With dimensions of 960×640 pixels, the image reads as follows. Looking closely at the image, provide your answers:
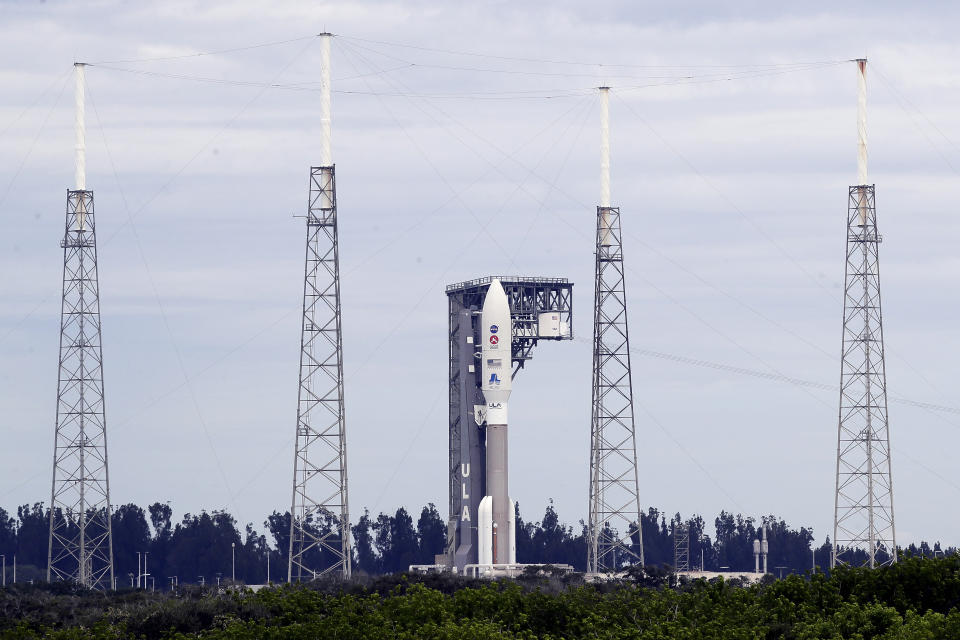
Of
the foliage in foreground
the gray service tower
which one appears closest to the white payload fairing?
the gray service tower

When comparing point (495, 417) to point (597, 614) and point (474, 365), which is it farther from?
point (597, 614)

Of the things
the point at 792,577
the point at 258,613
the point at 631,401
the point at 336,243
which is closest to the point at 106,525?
the point at 336,243

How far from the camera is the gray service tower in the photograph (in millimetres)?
109750

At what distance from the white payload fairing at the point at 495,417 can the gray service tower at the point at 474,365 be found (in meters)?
0.78

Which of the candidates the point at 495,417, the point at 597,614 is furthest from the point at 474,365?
the point at 597,614

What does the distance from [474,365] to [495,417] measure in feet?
14.5

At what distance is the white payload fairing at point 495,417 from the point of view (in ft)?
351

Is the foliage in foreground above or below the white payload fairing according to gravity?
below

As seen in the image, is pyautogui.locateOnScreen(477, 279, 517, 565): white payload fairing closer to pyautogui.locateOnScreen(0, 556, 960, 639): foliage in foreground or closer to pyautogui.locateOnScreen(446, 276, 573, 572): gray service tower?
pyautogui.locateOnScreen(446, 276, 573, 572): gray service tower

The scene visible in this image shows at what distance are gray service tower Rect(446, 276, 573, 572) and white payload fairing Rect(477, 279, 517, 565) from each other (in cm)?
78

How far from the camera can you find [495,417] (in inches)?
4235

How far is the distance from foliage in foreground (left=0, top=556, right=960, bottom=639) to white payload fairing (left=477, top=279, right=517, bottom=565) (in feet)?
132

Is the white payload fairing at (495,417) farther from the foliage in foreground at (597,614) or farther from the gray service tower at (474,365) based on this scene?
the foliage in foreground at (597,614)

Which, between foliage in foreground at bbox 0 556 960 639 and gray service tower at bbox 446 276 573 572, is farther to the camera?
gray service tower at bbox 446 276 573 572
